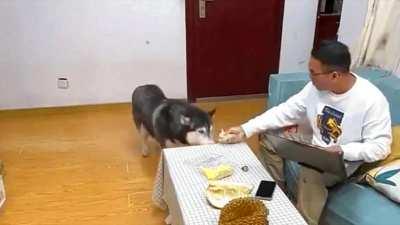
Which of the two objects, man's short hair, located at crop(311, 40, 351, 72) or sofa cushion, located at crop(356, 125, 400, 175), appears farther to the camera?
sofa cushion, located at crop(356, 125, 400, 175)

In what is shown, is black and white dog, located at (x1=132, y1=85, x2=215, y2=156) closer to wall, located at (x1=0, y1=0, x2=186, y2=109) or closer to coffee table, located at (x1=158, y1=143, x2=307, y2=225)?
coffee table, located at (x1=158, y1=143, x2=307, y2=225)

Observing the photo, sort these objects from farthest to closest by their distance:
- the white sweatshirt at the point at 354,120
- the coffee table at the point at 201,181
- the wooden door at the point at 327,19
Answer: the wooden door at the point at 327,19, the white sweatshirt at the point at 354,120, the coffee table at the point at 201,181

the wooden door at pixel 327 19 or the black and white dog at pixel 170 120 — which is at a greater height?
the wooden door at pixel 327 19

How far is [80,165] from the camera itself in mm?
2627

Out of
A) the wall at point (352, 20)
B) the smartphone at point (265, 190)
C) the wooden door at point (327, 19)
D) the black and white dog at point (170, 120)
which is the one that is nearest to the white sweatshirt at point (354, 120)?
the smartphone at point (265, 190)

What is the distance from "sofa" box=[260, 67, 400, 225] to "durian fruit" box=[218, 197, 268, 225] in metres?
0.54

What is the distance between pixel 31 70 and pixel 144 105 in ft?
4.50

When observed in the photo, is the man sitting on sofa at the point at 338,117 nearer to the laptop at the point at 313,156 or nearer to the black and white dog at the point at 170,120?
the laptop at the point at 313,156

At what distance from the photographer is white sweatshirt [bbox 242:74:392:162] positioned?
4.98 feet

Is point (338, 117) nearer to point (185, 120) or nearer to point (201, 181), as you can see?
point (201, 181)

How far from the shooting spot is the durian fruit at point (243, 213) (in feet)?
3.83

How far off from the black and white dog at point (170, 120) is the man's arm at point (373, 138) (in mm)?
751

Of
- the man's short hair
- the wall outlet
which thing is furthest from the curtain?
the wall outlet

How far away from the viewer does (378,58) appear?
2.39 m
